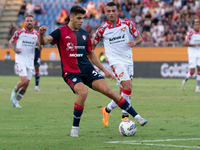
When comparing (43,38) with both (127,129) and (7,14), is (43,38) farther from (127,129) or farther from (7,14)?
(7,14)

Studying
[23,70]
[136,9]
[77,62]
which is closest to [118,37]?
[77,62]

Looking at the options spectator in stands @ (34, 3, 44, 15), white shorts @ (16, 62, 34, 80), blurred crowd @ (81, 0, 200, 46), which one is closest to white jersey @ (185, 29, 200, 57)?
Result: white shorts @ (16, 62, 34, 80)

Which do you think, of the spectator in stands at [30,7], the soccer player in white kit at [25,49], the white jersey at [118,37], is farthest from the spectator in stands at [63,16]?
the white jersey at [118,37]

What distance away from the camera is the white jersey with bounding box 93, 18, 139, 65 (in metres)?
8.54

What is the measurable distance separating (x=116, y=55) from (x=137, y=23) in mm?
18780

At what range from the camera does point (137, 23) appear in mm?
27047

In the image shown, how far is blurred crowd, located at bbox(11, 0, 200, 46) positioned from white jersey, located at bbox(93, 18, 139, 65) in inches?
656

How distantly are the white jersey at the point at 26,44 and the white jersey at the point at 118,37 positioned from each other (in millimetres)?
3757

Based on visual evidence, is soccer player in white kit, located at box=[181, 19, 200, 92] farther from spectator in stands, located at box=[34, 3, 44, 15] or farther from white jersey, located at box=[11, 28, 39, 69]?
spectator in stands, located at box=[34, 3, 44, 15]

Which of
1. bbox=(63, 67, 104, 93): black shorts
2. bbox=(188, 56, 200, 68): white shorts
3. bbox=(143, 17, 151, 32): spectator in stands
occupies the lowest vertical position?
bbox=(188, 56, 200, 68): white shorts

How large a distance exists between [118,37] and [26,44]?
4.19 metres

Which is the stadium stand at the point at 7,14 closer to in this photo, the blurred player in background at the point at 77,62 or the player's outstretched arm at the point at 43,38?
the blurred player in background at the point at 77,62

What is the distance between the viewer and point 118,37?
8.56 m

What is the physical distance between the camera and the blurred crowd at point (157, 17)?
25175mm
